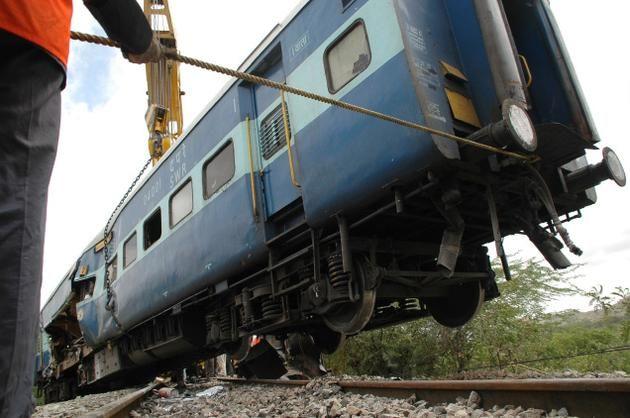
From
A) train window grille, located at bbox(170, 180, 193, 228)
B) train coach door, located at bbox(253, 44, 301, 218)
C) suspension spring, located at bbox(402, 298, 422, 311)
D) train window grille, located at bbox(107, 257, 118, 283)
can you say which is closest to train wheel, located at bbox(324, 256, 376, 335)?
train coach door, located at bbox(253, 44, 301, 218)

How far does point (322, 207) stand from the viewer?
395 cm

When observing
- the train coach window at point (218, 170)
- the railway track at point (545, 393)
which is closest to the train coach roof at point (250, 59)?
the train coach window at point (218, 170)

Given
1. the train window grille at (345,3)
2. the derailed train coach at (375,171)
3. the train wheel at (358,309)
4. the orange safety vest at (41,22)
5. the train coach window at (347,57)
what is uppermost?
the train window grille at (345,3)

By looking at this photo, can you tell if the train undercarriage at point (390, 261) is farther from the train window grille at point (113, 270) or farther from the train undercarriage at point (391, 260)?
the train window grille at point (113, 270)

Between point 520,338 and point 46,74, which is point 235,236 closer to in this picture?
point 46,74

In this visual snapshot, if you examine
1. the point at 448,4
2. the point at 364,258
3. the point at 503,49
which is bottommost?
the point at 364,258

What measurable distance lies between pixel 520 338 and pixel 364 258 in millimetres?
5278

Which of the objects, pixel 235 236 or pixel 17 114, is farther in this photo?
pixel 235 236

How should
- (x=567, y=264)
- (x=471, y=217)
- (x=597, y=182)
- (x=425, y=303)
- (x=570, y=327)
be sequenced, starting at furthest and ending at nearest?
Result: (x=570, y=327)
(x=425, y=303)
(x=471, y=217)
(x=597, y=182)
(x=567, y=264)

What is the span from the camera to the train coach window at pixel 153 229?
7121mm

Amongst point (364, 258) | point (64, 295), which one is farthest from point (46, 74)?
point (64, 295)

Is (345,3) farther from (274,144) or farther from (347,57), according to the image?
(274,144)

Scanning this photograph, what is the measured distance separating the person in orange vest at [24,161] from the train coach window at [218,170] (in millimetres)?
4122

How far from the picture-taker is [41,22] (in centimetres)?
104
